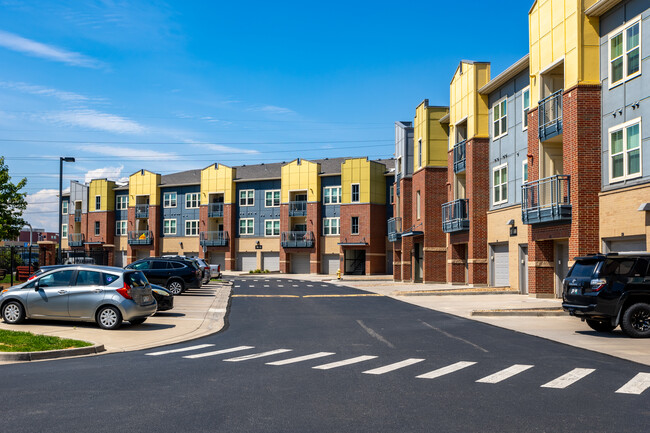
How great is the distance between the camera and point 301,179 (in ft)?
229

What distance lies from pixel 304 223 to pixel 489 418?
210ft

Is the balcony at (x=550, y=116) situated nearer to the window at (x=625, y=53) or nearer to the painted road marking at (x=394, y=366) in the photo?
the window at (x=625, y=53)

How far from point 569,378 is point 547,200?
17594 millimetres

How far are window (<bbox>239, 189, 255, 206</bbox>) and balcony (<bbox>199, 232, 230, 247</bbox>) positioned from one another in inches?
157

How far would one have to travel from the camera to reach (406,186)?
49.1 meters

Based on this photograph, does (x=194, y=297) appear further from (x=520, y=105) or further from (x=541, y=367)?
(x=541, y=367)

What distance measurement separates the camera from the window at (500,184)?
33375 mm

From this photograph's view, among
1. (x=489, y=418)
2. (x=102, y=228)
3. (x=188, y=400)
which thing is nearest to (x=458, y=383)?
(x=489, y=418)

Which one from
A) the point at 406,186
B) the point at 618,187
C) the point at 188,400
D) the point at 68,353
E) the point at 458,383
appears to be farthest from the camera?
the point at 406,186

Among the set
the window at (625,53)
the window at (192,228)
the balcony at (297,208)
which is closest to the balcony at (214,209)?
the window at (192,228)

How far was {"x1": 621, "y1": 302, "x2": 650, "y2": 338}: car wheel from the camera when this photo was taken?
51.4ft

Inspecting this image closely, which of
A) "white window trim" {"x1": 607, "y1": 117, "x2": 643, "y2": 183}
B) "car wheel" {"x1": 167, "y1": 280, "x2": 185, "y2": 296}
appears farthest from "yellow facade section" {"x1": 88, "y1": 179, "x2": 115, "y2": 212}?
"white window trim" {"x1": 607, "y1": 117, "x2": 643, "y2": 183}

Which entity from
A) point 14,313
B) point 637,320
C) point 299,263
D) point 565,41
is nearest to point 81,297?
point 14,313

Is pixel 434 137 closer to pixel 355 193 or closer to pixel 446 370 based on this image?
pixel 355 193
